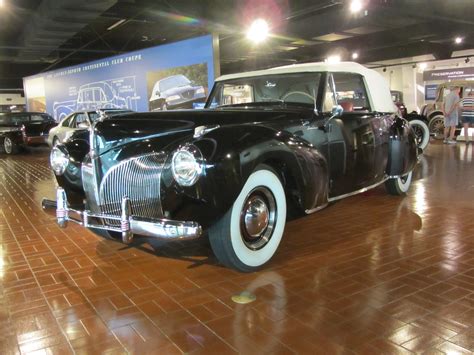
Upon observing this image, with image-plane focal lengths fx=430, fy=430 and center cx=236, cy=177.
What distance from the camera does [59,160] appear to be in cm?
372

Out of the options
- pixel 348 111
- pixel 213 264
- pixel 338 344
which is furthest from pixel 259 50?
pixel 338 344

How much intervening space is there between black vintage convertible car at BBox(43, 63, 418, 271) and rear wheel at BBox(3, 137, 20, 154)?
11.7m

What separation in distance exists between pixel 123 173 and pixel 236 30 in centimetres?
864

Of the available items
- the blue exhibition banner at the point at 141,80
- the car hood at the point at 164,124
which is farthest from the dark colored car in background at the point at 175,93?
the car hood at the point at 164,124

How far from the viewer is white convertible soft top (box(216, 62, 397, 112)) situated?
4320 millimetres

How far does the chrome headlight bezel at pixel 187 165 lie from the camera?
2.79 meters

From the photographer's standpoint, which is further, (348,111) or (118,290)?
(348,111)

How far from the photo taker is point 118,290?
3.09 meters

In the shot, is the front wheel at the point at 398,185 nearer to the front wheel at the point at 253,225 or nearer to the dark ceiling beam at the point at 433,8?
the front wheel at the point at 253,225

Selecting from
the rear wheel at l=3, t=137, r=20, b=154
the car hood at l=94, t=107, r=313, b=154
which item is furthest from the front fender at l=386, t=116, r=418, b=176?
the rear wheel at l=3, t=137, r=20, b=154

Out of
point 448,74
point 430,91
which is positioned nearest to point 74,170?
point 448,74

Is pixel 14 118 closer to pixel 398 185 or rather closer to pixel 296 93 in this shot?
pixel 296 93

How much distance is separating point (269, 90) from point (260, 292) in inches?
89.5

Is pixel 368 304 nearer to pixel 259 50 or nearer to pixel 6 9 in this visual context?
pixel 6 9
